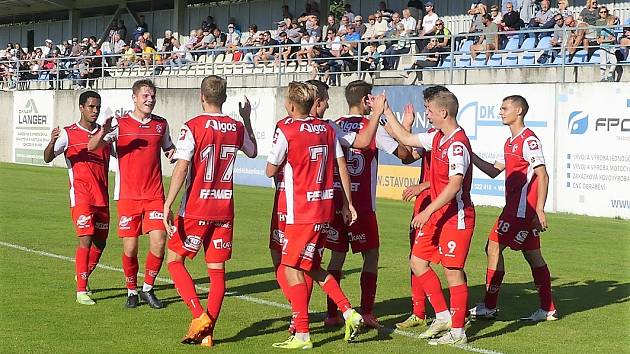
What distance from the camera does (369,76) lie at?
1109 inches

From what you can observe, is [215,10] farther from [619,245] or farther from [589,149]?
[619,245]

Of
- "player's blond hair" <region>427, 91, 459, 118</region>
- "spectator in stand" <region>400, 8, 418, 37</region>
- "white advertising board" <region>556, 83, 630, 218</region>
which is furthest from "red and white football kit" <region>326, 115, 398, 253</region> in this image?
"spectator in stand" <region>400, 8, 418, 37</region>

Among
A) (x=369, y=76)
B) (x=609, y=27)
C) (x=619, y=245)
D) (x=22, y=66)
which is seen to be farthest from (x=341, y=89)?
(x=22, y=66)

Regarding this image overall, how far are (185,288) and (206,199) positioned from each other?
766mm

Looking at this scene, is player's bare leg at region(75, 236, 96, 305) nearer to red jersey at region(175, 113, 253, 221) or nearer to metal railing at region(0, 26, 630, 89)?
red jersey at region(175, 113, 253, 221)

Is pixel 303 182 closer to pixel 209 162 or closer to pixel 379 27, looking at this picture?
pixel 209 162

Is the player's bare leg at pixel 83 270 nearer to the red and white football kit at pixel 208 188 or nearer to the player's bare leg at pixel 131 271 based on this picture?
the player's bare leg at pixel 131 271

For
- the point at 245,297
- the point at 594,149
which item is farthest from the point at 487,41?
the point at 245,297

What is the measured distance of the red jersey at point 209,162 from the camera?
8586 mm

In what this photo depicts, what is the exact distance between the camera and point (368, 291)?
9.62 metres

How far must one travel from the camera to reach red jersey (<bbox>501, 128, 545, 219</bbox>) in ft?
32.6

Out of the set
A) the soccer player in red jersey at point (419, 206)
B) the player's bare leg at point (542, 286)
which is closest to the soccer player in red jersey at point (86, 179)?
the soccer player in red jersey at point (419, 206)

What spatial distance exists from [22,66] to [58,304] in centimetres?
3737

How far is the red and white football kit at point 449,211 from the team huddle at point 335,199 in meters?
0.01
